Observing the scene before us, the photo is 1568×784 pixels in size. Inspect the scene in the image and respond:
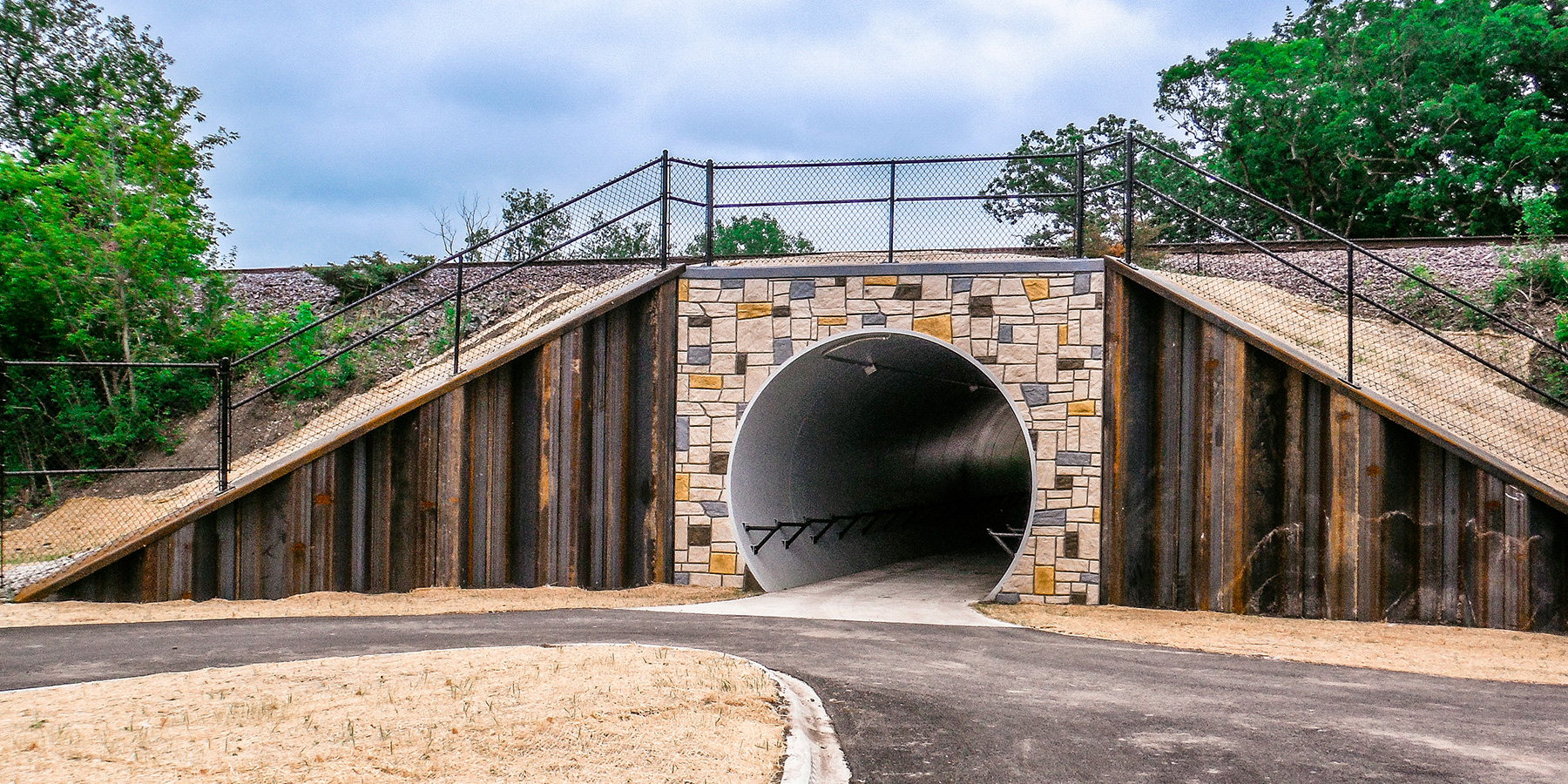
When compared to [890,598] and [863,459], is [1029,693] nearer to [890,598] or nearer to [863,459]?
[890,598]

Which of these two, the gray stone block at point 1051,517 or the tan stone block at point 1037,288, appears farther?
the tan stone block at point 1037,288

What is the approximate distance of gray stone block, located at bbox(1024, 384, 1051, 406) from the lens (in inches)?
433

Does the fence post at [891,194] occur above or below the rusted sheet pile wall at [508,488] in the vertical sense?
above

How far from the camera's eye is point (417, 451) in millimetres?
11414

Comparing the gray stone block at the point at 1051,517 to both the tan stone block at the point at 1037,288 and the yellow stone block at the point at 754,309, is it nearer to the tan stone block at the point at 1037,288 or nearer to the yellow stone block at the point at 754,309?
the tan stone block at the point at 1037,288

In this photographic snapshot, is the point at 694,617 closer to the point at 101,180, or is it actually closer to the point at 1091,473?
the point at 1091,473

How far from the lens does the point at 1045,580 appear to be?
10.9m

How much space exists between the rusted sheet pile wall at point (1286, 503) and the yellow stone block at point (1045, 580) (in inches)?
21.1

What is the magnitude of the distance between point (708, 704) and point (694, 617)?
4.15m

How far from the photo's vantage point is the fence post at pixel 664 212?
1242 centimetres

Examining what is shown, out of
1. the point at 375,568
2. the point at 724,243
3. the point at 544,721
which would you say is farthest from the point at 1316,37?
the point at 544,721

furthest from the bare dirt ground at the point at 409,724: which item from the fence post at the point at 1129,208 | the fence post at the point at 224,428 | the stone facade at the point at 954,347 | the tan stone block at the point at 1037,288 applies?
the fence post at the point at 1129,208

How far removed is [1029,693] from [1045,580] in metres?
4.46

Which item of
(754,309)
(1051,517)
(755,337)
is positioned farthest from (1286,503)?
(754,309)
